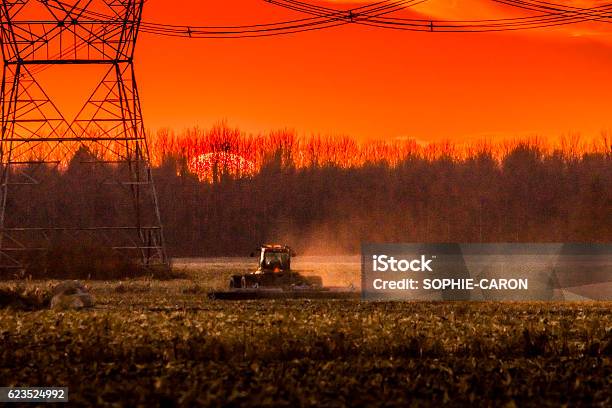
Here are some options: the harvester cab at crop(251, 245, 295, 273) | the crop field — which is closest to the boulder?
the crop field

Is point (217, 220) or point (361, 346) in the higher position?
point (217, 220)

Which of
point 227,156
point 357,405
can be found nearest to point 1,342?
point 357,405

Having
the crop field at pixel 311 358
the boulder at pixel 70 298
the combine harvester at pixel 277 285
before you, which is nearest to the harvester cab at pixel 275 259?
the combine harvester at pixel 277 285

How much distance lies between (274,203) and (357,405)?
84858 millimetres

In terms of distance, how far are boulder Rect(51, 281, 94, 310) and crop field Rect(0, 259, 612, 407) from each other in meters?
4.73

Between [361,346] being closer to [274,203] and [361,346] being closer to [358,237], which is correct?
[358,237]

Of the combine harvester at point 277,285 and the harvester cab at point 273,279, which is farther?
the harvester cab at point 273,279

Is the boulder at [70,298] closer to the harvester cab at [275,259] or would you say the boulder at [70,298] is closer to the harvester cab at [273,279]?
the harvester cab at [273,279]

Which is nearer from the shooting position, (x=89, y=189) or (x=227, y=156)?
(x=89, y=189)

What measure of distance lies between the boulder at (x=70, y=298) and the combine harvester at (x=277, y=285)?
570 cm

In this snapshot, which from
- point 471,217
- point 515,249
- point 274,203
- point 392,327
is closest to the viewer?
point 392,327

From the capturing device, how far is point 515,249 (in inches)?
2773

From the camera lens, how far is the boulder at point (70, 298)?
36.6m

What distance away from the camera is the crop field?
54.6 ft
